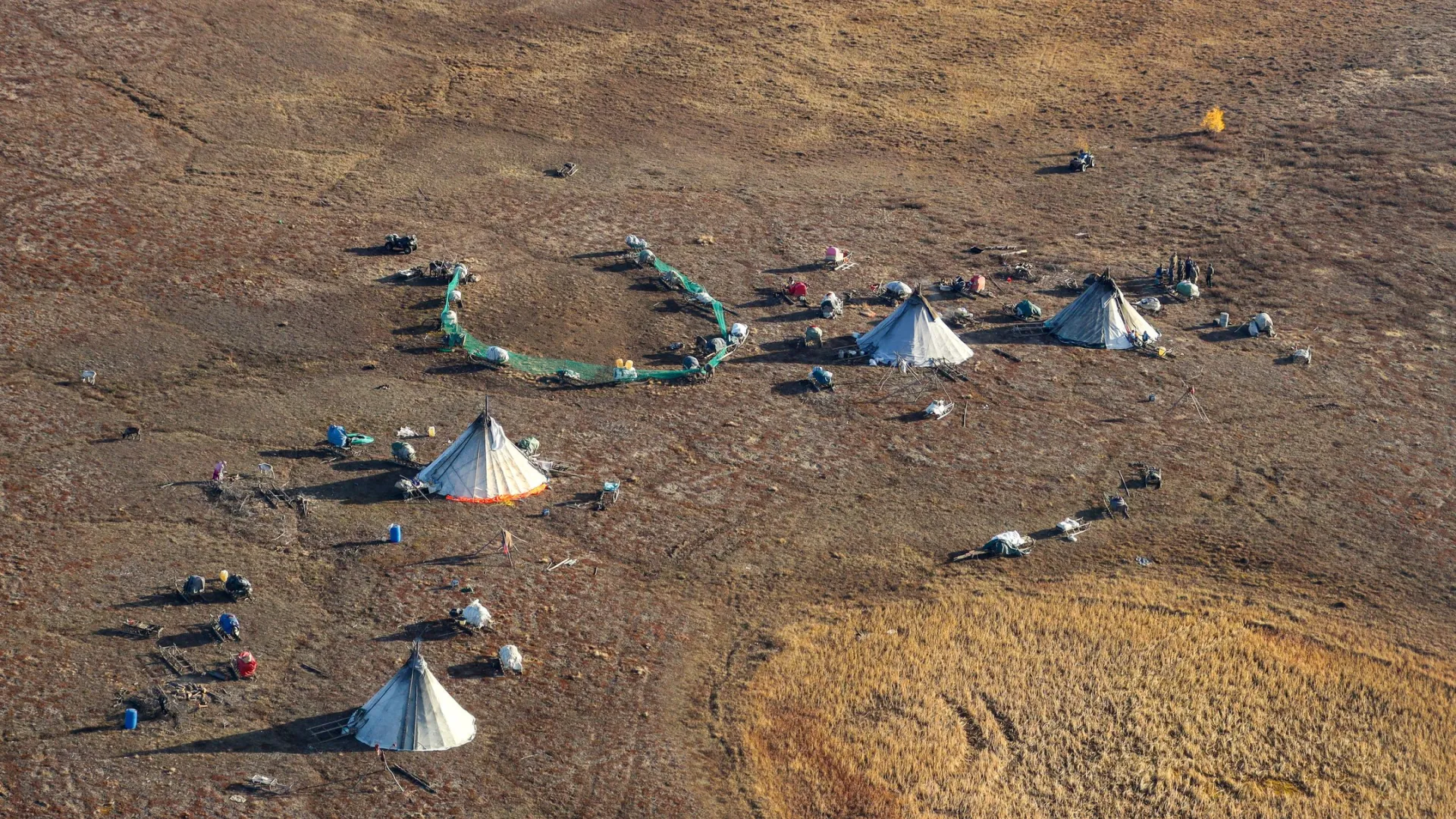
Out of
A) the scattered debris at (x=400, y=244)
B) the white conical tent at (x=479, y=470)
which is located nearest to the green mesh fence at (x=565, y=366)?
the scattered debris at (x=400, y=244)

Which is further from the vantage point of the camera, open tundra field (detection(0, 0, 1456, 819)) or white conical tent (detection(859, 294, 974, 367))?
white conical tent (detection(859, 294, 974, 367))

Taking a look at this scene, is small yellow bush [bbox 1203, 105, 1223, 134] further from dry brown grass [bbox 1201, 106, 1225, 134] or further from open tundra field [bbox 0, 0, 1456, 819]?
open tundra field [bbox 0, 0, 1456, 819]

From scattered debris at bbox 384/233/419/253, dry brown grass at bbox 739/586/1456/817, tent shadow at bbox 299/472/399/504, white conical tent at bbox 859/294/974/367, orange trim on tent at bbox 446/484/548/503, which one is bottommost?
dry brown grass at bbox 739/586/1456/817

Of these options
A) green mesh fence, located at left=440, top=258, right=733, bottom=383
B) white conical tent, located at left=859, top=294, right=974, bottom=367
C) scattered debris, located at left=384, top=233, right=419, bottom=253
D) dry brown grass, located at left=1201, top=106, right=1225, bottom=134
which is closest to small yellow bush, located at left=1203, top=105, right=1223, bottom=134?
dry brown grass, located at left=1201, top=106, right=1225, bottom=134

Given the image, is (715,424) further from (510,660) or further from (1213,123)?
(1213,123)

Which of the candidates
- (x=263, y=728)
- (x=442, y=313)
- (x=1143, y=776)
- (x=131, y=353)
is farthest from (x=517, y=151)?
(x=1143, y=776)

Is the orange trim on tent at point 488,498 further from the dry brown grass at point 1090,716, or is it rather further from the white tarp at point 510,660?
the dry brown grass at point 1090,716
